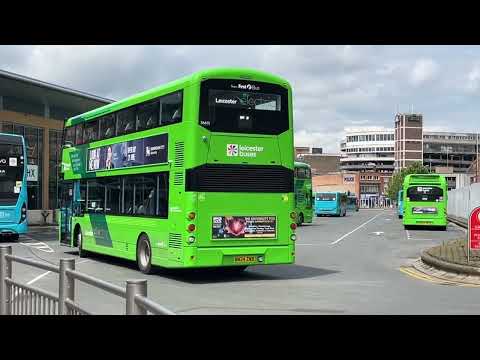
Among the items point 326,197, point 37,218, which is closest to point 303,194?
point 37,218

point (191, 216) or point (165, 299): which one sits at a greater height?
point (191, 216)

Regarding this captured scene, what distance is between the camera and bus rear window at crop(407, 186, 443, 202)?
38438mm

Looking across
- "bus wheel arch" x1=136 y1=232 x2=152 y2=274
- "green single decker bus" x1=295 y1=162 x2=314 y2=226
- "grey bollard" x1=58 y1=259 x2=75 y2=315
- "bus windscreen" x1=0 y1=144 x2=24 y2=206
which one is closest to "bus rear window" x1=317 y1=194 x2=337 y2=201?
"green single decker bus" x1=295 y1=162 x2=314 y2=226

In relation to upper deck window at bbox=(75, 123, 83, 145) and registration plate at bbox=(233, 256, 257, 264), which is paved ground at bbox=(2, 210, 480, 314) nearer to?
registration plate at bbox=(233, 256, 257, 264)

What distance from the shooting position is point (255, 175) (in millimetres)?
14391

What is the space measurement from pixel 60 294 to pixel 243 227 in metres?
8.45

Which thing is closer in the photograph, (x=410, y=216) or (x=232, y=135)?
(x=232, y=135)

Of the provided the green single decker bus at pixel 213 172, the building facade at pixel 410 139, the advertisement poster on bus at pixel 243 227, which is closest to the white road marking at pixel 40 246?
the green single decker bus at pixel 213 172

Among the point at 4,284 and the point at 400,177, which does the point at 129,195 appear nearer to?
the point at 4,284

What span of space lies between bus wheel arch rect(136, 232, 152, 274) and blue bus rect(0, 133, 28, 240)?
43.4ft

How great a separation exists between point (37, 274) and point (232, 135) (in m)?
7.69

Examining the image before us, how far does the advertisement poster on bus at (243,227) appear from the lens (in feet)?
45.9

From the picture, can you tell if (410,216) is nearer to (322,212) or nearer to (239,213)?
(239,213)
